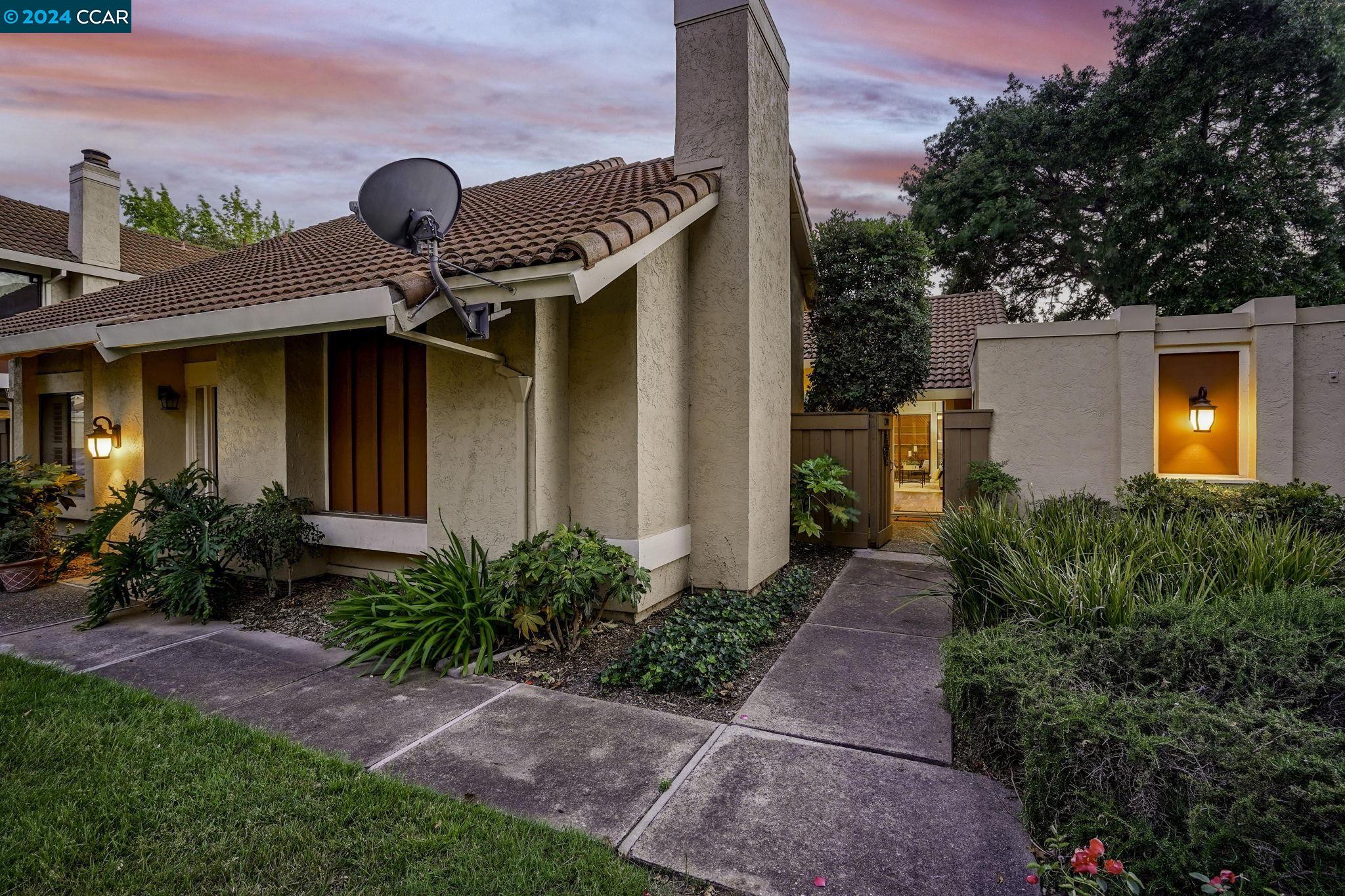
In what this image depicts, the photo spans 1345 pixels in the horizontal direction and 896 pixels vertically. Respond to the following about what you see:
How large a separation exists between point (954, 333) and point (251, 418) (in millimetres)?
15335

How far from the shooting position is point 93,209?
13.3 meters

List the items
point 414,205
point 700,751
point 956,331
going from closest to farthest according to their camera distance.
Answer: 1. point 700,751
2. point 414,205
3. point 956,331

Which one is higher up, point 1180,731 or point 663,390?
point 663,390

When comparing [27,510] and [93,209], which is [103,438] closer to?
[27,510]

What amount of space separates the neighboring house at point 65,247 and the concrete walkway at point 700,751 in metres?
11.5

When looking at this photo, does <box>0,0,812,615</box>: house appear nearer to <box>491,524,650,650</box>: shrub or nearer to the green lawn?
<box>491,524,650,650</box>: shrub

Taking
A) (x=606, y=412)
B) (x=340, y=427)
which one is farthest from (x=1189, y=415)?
(x=340, y=427)

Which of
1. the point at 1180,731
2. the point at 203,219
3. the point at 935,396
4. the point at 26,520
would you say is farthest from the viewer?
the point at 203,219

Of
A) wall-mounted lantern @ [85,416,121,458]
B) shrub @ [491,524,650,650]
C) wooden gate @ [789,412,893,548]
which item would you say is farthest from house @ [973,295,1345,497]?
wall-mounted lantern @ [85,416,121,458]

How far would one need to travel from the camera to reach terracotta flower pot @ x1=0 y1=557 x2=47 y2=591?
7.06 meters

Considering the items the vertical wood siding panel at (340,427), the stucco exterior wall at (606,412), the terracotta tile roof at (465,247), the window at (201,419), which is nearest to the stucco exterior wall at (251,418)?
the vertical wood siding panel at (340,427)

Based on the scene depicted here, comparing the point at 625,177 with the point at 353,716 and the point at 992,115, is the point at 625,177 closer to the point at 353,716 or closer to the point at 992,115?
the point at 353,716

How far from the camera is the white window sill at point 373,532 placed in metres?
6.30

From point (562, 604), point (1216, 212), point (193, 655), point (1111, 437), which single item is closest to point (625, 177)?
point (562, 604)
